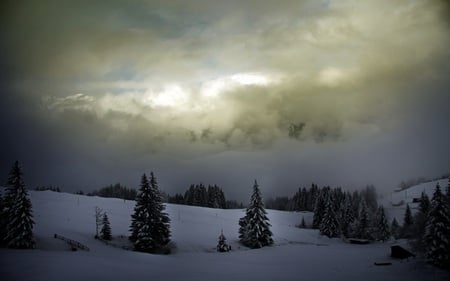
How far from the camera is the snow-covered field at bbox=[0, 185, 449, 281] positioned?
91.9ft

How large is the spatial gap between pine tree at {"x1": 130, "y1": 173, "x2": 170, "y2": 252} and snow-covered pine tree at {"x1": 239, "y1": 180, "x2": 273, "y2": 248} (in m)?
19.2

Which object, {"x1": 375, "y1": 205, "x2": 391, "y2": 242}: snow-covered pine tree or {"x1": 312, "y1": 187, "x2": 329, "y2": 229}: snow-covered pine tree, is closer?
{"x1": 375, "y1": 205, "x2": 391, "y2": 242}: snow-covered pine tree

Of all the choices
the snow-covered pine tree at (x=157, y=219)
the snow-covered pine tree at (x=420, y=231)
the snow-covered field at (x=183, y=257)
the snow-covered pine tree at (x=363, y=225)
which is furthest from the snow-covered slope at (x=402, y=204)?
the snow-covered pine tree at (x=157, y=219)

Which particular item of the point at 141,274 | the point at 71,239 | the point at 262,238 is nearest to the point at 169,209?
the point at 262,238

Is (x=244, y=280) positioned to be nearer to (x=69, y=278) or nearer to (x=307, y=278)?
(x=307, y=278)

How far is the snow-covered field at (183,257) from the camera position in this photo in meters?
28.0

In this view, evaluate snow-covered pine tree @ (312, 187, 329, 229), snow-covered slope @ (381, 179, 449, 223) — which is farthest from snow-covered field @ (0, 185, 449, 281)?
snow-covered slope @ (381, 179, 449, 223)

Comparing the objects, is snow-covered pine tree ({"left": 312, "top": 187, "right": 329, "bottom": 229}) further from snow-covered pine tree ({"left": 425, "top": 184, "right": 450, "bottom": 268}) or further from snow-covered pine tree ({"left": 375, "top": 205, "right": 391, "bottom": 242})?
snow-covered pine tree ({"left": 425, "top": 184, "right": 450, "bottom": 268})

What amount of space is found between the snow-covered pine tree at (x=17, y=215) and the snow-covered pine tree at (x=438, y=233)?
52.4m

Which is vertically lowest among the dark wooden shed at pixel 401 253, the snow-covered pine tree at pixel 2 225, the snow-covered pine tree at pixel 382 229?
the snow-covered pine tree at pixel 382 229

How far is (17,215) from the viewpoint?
142ft

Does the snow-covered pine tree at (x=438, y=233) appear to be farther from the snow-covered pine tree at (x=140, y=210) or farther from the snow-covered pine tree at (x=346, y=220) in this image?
the snow-covered pine tree at (x=346, y=220)

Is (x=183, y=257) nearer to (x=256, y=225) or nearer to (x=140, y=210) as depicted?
(x=140, y=210)

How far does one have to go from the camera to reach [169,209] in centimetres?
10862
